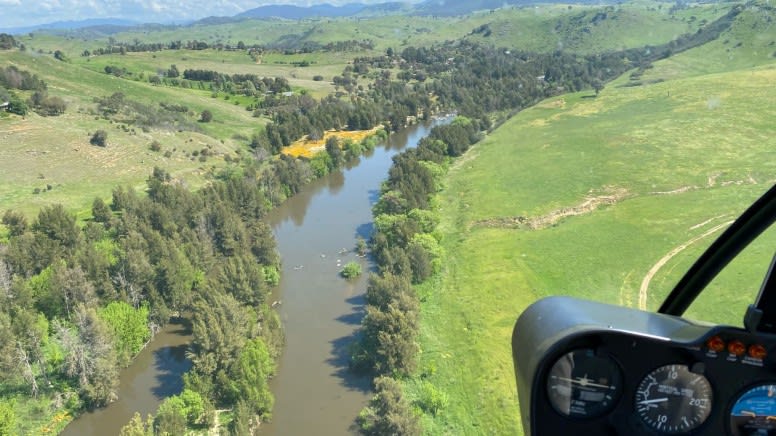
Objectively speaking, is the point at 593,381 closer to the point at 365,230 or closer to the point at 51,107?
the point at 365,230

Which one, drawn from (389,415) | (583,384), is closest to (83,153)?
(389,415)

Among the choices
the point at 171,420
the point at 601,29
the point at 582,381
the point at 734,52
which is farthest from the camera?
the point at 601,29

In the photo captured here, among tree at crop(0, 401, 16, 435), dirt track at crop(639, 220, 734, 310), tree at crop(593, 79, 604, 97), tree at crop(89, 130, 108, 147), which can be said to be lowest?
→ tree at crop(0, 401, 16, 435)

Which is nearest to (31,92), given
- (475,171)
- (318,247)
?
(318,247)

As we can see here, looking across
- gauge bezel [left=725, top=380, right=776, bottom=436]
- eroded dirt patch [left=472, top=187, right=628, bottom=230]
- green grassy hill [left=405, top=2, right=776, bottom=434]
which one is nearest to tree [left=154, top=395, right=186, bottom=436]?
green grassy hill [left=405, top=2, right=776, bottom=434]

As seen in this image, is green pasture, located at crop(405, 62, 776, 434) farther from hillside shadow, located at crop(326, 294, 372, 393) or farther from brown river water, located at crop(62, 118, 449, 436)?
brown river water, located at crop(62, 118, 449, 436)
